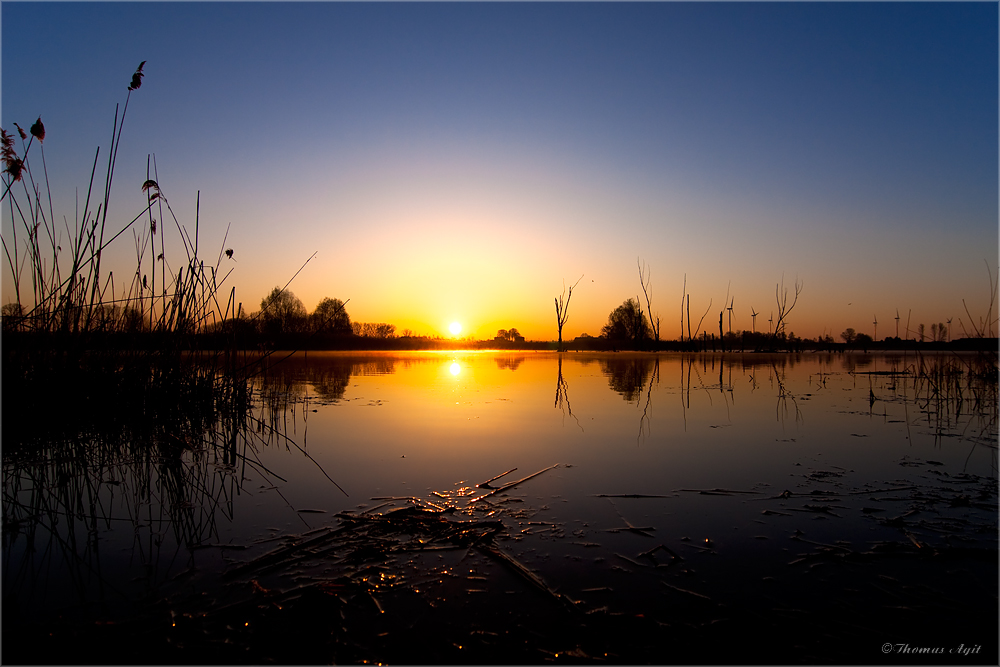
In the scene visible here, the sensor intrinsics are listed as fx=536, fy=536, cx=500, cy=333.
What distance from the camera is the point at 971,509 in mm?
2652

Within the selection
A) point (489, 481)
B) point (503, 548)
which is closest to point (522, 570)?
point (503, 548)

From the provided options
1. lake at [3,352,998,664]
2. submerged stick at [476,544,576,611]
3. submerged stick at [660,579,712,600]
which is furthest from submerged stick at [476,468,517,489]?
submerged stick at [660,579,712,600]

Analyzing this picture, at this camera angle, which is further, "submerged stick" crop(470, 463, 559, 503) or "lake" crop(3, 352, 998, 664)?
"submerged stick" crop(470, 463, 559, 503)

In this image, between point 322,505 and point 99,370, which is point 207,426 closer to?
point 99,370

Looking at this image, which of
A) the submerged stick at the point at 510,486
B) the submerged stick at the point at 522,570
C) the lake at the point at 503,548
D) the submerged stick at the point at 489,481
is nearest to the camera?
the lake at the point at 503,548

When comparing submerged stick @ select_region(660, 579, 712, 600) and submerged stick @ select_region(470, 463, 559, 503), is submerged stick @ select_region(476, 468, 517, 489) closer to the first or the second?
submerged stick @ select_region(470, 463, 559, 503)

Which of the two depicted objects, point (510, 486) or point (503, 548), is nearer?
point (503, 548)

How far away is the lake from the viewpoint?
1.53m

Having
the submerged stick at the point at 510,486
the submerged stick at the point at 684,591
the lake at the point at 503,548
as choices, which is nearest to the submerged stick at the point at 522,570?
the lake at the point at 503,548

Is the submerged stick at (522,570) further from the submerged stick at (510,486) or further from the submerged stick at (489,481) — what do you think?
the submerged stick at (489,481)

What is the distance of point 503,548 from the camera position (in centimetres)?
215

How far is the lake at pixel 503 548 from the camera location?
1.53 m

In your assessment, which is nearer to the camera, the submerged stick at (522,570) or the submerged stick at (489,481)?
the submerged stick at (522,570)

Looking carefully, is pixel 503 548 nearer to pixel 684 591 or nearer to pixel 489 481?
pixel 684 591
